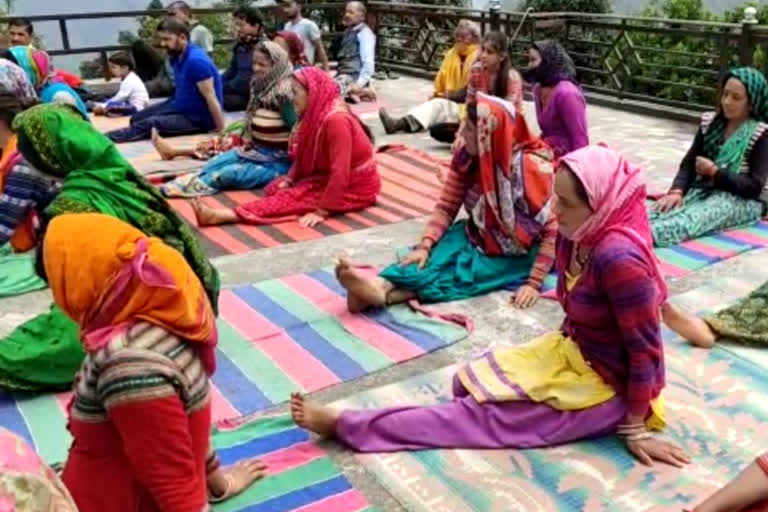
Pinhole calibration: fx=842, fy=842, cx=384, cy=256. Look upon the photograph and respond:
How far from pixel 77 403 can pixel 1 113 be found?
235 cm

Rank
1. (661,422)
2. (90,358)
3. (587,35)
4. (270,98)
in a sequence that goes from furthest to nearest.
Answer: (587,35) → (270,98) → (661,422) → (90,358)

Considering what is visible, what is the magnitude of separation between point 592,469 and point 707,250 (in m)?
2.13

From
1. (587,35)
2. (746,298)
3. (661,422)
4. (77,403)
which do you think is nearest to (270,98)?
(746,298)

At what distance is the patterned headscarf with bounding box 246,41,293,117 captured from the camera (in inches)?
193

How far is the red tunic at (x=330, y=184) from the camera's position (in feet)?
15.0

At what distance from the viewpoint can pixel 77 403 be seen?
1689mm

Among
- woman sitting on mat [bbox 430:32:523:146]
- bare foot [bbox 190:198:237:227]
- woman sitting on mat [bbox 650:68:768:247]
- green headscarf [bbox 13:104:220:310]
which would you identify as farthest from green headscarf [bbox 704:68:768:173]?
green headscarf [bbox 13:104:220:310]

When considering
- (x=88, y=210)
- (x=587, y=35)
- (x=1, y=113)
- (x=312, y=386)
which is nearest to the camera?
(x=88, y=210)

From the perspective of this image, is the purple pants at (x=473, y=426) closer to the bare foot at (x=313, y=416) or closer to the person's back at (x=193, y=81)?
the bare foot at (x=313, y=416)

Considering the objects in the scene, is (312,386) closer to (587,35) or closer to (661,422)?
(661,422)

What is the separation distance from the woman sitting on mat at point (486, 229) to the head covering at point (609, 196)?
108 cm

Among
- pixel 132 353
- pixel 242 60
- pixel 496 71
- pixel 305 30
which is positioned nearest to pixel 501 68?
pixel 496 71

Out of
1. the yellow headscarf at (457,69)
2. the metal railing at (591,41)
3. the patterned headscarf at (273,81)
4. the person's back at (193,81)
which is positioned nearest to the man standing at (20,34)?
the metal railing at (591,41)

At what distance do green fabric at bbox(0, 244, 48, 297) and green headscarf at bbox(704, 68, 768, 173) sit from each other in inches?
134
